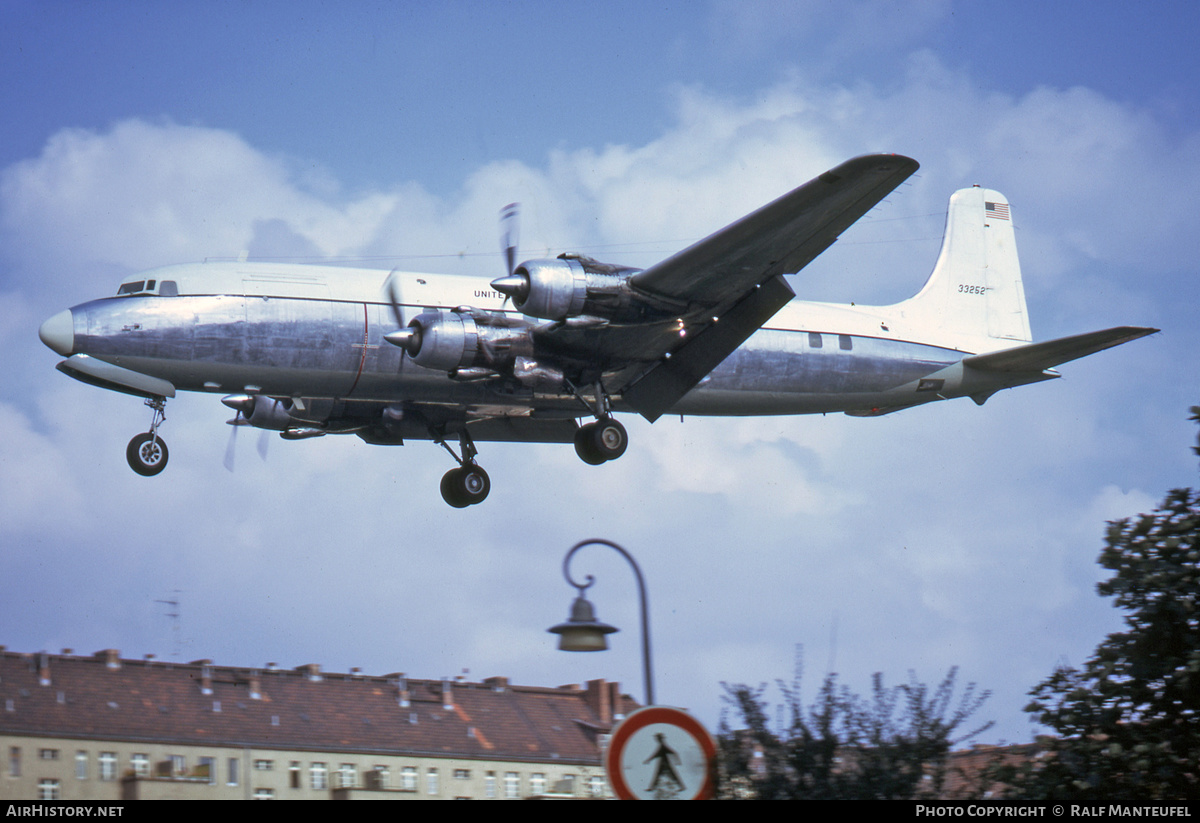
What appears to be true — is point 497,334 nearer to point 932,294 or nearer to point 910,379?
point 910,379

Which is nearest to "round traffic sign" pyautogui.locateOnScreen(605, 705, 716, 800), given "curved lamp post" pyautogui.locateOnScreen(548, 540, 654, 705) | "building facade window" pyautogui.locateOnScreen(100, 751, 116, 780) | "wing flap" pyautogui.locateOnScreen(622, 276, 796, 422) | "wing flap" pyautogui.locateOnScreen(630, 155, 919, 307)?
"curved lamp post" pyautogui.locateOnScreen(548, 540, 654, 705)

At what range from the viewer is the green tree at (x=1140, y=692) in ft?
55.1

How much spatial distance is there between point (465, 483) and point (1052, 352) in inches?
515

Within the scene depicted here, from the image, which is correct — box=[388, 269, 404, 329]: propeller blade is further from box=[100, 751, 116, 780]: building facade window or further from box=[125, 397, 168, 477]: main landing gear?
box=[100, 751, 116, 780]: building facade window

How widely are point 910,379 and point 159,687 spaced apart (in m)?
Result: 30.6

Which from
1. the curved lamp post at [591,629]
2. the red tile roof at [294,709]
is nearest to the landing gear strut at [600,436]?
the curved lamp post at [591,629]

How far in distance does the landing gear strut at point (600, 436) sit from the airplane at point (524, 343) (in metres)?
0.03

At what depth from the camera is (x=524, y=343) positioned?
79.9ft

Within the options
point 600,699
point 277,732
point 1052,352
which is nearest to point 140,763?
point 277,732

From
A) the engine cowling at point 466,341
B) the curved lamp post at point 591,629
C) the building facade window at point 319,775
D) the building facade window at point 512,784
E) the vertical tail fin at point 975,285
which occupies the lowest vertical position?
the building facade window at point 512,784

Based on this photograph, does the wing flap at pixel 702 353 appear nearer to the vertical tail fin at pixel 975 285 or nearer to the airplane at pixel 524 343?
the airplane at pixel 524 343

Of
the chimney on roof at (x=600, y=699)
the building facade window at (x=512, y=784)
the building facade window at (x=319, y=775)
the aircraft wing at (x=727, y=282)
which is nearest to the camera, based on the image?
the aircraft wing at (x=727, y=282)

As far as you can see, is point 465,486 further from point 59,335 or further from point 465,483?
point 59,335
